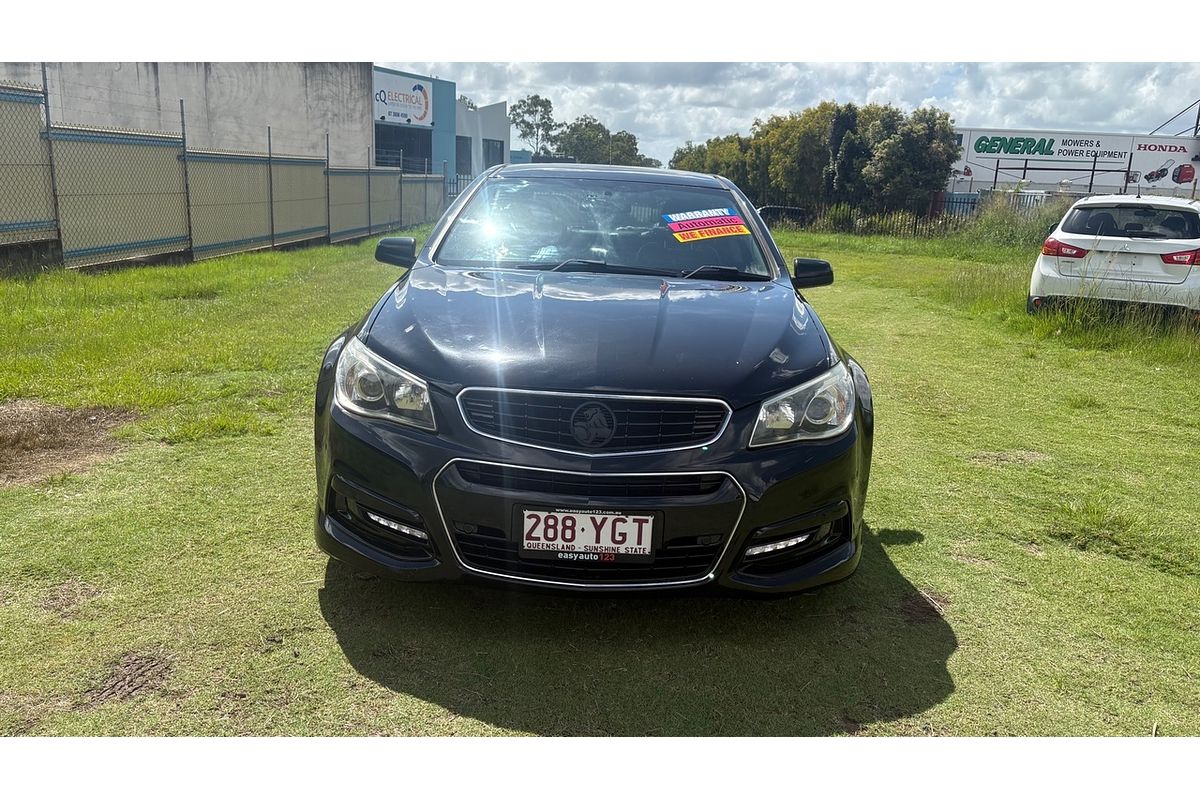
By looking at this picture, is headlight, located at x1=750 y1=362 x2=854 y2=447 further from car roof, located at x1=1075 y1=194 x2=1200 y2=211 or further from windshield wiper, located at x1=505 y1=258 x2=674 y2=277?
car roof, located at x1=1075 y1=194 x2=1200 y2=211

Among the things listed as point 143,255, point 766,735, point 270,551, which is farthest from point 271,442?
point 143,255

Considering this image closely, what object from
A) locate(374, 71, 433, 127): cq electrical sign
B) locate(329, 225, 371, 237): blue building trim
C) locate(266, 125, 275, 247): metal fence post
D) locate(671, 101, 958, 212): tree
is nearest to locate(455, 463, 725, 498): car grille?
locate(266, 125, 275, 247): metal fence post

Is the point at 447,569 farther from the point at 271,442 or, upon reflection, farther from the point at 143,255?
the point at 143,255

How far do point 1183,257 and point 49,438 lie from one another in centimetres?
916

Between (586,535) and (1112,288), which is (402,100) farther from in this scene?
(586,535)

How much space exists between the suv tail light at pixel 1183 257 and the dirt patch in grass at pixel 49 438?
28.7ft

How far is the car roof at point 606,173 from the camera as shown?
14.8 ft

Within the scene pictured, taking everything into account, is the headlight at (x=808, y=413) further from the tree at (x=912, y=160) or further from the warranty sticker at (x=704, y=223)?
the tree at (x=912, y=160)

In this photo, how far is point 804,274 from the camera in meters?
4.22

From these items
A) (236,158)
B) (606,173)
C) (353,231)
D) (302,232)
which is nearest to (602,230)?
(606,173)

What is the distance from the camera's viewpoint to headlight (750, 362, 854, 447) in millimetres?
2762

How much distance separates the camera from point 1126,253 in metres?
8.84

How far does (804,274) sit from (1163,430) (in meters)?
3.21

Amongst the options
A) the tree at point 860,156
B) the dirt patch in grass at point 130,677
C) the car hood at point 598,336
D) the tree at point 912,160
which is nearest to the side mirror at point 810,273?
the car hood at point 598,336
